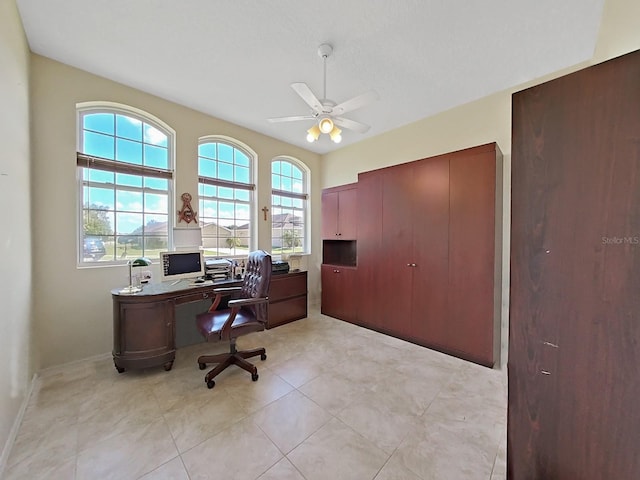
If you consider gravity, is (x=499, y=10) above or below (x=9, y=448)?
above

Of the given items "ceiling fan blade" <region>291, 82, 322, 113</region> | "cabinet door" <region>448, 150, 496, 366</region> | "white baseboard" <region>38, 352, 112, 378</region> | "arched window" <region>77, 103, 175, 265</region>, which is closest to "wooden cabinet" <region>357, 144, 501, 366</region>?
"cabinet door" <region>448, 150, 496, 366</region>

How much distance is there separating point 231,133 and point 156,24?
174 cm

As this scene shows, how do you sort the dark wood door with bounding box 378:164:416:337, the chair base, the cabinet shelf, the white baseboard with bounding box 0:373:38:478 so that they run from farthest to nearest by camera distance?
the cabinet shelf
the dark wood door with bounding box 378:164:416:337
the chair base
the white baseboard with bounding box 0:373:38:478

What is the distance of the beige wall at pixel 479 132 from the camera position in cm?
152

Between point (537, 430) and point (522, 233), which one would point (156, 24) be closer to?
point (522, 233)

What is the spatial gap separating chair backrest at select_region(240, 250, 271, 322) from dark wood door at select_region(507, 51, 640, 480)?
191 centimetres

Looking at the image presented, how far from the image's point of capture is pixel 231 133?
3.76m

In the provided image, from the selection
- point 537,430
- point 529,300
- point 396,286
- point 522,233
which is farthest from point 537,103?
point 396,286

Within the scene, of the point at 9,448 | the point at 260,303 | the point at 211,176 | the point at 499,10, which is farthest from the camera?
the point at 211,176

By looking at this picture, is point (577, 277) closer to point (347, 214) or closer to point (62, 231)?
point (347, 214)

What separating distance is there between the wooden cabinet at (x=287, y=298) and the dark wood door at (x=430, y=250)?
1.71 metres

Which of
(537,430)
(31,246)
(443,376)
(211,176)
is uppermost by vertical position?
(211,176)

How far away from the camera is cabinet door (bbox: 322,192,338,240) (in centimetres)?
423

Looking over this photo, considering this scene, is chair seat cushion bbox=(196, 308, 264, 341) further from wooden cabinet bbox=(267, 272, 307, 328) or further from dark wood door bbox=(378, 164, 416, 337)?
dark wood door bbox=(378, 164, 416, 337)
